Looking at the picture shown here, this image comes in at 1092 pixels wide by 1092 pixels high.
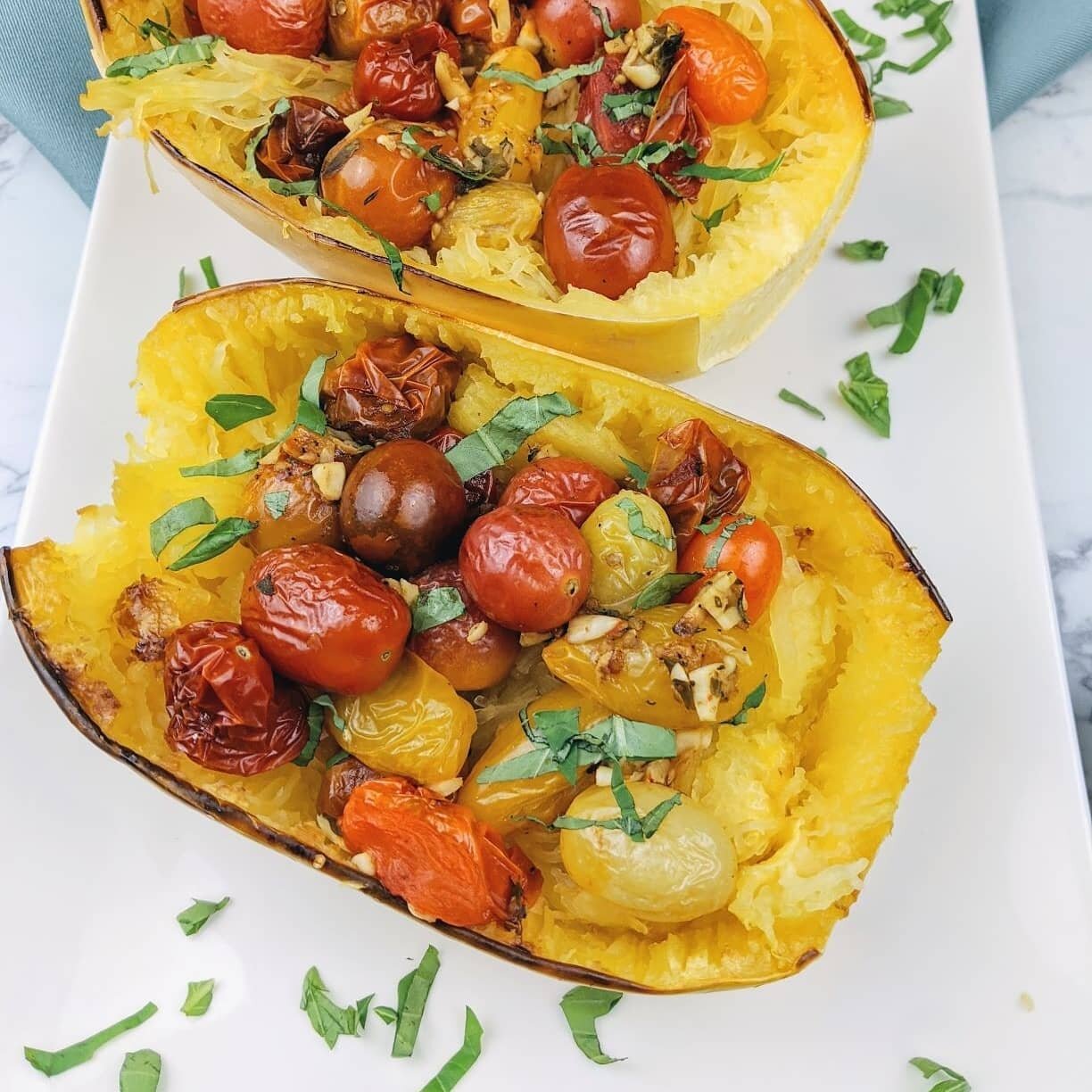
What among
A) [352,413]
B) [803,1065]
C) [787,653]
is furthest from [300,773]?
[803,1065]

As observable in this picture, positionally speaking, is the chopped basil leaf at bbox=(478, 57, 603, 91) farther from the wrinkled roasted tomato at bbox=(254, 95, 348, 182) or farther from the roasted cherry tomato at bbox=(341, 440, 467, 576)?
the roasted cherry tomato at bbox=(341, 440, 467, 576)

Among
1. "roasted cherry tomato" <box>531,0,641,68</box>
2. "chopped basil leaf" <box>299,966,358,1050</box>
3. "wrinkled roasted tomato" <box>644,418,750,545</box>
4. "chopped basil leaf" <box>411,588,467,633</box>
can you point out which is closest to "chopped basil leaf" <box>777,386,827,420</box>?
"wrinkled roasted tomato" <box>644,418,750,545</box>

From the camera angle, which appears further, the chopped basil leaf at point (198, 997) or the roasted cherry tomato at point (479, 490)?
the chopped basil leaf at point (198, 997)

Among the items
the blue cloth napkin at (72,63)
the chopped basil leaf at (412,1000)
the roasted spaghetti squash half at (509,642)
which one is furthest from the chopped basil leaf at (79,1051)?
the blue cloth napkin at (72,63)

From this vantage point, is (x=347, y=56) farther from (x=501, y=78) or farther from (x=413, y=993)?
(x=413, y=993)

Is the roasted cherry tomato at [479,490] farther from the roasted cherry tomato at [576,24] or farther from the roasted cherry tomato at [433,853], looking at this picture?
the roasted cherry tomato at [576,24]
